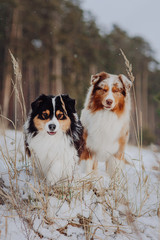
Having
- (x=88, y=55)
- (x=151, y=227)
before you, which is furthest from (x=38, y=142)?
(x=88, y=55)

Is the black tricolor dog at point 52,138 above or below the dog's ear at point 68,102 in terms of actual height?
below

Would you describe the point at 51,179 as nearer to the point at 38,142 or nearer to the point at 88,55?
the point at 38,142

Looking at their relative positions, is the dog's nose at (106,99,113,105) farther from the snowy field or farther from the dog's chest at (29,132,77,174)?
the snowy field

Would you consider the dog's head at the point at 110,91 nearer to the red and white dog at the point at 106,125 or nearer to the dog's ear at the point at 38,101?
the red and white dog at the point at 106,125

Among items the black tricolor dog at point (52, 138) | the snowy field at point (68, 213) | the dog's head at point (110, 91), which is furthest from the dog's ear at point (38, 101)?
the dog's head at point (110, 91)

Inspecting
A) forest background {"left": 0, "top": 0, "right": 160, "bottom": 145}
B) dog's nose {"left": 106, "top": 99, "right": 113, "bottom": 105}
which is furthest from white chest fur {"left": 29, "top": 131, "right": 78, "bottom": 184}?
forest background {"left": 0, "top": 0, "right": 160, "bottom": 145}

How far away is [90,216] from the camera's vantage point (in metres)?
2.78

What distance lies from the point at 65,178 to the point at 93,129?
131 centimetres

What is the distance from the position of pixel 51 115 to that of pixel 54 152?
485 millimetres

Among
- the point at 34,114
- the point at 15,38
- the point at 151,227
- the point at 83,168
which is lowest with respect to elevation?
the point at 151,227

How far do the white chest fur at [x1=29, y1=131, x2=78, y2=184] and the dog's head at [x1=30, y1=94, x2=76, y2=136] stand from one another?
117mm

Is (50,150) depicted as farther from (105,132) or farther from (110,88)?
(110,88)

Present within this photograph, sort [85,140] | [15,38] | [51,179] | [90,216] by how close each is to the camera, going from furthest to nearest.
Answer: [15,38] < [85,140] < [51,179] < [90,216]

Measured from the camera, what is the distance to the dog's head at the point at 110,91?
3.82m
